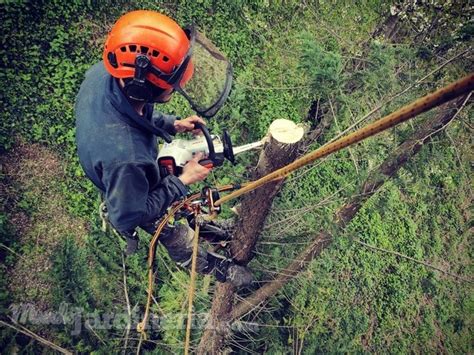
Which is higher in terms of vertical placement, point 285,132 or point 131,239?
point 285,132

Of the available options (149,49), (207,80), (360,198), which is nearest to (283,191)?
(360,198)

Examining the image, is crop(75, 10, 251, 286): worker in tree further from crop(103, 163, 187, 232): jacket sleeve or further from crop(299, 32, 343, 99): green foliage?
crop(299, 32, 343, 99): green foliage

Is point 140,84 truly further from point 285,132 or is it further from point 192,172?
point 285,132

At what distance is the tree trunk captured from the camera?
8.34ft

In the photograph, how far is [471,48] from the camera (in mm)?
3102

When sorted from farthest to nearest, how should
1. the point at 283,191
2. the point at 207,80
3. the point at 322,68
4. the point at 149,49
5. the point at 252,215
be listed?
the point at 283,191, the point at 322,68, the point at 252,215, the point at 207,80, the point at 149,49

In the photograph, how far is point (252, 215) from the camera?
3029mm

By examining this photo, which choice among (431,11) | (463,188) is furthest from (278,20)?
(463,188)

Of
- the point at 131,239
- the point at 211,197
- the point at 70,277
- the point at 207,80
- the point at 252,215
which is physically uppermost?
the point at 207,80

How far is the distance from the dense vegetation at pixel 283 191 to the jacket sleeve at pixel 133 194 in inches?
52.1

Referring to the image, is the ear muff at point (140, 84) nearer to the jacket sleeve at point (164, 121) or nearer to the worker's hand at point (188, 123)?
the worker's hand at point (188, 123)

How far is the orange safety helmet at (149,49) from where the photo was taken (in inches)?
85.0

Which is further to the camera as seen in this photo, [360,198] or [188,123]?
[360,198]

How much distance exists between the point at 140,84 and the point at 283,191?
2.77m
